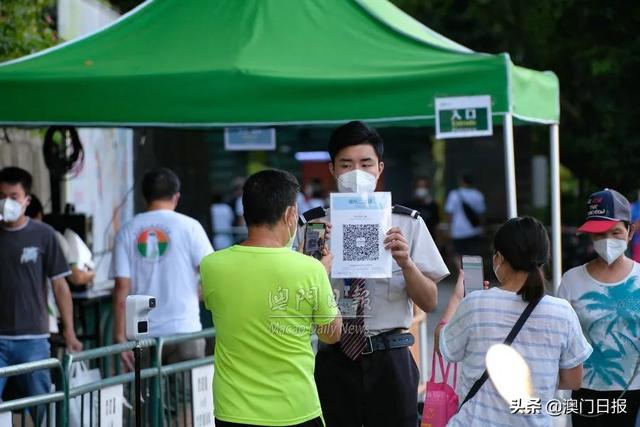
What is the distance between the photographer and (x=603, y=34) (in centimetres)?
1819

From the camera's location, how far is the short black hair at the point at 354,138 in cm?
532

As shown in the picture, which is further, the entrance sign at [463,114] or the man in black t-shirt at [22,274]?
the man in black t-shirt at [22,274]

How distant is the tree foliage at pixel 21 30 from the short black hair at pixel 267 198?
20.2 feet

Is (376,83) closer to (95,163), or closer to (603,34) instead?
(95,163)

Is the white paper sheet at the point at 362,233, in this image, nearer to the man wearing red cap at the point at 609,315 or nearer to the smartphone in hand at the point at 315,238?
the smartphone in hand at the point at 315,238

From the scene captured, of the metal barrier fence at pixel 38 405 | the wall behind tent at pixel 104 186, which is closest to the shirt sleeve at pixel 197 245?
the metal barrier fence at pixel 38 405

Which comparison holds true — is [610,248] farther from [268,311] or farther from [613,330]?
[268,311]

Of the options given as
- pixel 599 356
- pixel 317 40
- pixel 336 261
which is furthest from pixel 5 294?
pixel 599 356

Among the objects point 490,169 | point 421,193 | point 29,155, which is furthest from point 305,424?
point 490,169

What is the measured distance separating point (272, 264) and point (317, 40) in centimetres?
349

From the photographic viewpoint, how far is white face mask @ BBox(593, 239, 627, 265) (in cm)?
571

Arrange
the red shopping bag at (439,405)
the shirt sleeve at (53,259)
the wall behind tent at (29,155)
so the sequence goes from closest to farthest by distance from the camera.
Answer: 1. the red shopping bag at (439,405)
2. the shirt sleeve at (53,259)
3. the wall behind tent at (29,155)

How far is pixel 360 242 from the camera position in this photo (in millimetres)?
5090

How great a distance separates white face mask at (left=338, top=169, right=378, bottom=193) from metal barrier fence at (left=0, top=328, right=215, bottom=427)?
135 cm
